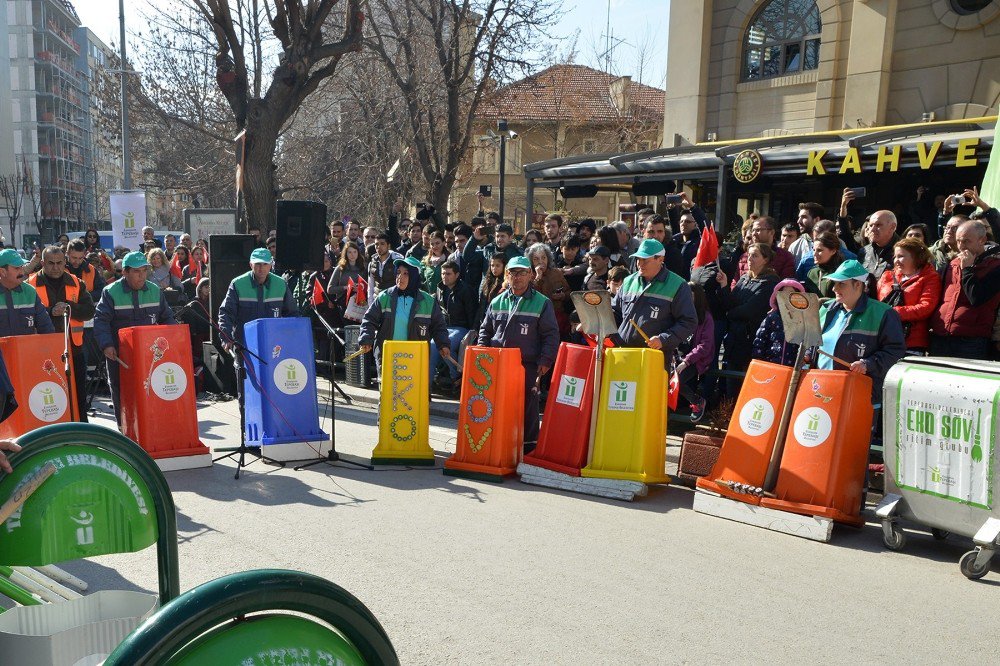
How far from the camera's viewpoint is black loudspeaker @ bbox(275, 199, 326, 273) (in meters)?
12.6

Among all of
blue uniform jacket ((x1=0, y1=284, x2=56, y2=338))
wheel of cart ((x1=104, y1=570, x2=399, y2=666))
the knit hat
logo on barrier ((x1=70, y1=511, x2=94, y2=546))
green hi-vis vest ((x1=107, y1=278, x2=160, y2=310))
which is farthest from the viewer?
green hi-vis vest ((x1=107, y1=278, x2=160, y2=310))

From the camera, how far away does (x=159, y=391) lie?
27.5 ft

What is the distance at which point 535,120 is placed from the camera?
140 ft

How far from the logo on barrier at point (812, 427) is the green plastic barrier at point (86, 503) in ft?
16.0

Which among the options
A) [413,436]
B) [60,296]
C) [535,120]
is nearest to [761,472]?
[413,436]

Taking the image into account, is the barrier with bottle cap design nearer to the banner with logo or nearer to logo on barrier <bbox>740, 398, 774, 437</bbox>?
logo on barrier <bbox>740, 398, 774, 437</bbox>

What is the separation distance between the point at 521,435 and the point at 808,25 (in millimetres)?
16387

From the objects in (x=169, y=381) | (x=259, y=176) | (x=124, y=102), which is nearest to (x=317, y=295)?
(x=259, y=176)

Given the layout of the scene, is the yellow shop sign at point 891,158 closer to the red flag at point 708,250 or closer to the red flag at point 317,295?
the red flag at point 708,250

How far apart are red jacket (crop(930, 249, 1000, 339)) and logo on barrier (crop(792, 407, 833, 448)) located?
1796mm

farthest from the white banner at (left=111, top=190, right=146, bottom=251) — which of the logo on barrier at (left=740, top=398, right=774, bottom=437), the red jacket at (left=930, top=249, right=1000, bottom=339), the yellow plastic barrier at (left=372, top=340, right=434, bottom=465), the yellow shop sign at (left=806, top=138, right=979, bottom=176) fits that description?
the red jacket at (left=930, top=249, right=1000, bottom=339)

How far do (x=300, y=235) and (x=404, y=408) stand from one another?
200 inches

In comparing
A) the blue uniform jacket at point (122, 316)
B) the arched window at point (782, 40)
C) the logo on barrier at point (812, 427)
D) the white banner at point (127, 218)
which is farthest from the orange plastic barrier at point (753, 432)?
the white banner at point (127, 218)

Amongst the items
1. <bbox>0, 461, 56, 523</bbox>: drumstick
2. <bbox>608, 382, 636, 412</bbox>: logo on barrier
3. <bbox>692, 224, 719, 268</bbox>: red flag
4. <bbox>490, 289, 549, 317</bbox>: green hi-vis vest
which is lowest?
<bbox>608, 382, 636, 412</bbox>: logo on barrier
